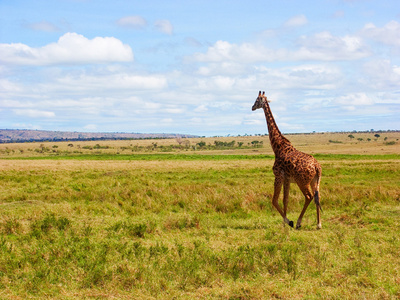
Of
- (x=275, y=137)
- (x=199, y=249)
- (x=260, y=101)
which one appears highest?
(x=260, y=101)

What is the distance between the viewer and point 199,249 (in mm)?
9016

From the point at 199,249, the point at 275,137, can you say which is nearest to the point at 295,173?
the point at 275,137

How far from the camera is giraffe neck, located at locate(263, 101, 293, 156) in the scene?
11994 millimetres

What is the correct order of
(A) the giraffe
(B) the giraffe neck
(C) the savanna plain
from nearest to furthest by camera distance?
(C) the savanna plain < (A) the giraffe < (B) the giraffe neck

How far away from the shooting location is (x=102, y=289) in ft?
22.7

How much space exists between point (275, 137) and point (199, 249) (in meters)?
4.80

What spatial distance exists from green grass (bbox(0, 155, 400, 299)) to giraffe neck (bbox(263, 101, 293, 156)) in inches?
86.1

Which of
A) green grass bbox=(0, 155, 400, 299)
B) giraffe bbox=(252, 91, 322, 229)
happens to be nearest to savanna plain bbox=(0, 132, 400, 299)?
green grass bbox=(0, 155, 400, 299)

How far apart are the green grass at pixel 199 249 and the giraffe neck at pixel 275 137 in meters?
2.19

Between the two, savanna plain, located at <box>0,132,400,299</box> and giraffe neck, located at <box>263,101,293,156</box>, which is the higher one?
giraffe neck, located at <box>263,101,293,156</box>

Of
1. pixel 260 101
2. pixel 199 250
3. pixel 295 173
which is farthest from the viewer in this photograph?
pixel 260 101

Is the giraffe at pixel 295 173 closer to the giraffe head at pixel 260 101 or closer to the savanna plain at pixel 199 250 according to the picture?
the savanna plain at pixel 199 250

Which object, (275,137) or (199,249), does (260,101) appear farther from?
(199,249)

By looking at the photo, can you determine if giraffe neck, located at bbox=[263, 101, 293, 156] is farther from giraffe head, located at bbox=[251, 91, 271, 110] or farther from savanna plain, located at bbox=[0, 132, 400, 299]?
savanna plain, located at bbox=[0, 132, 400, 299]
